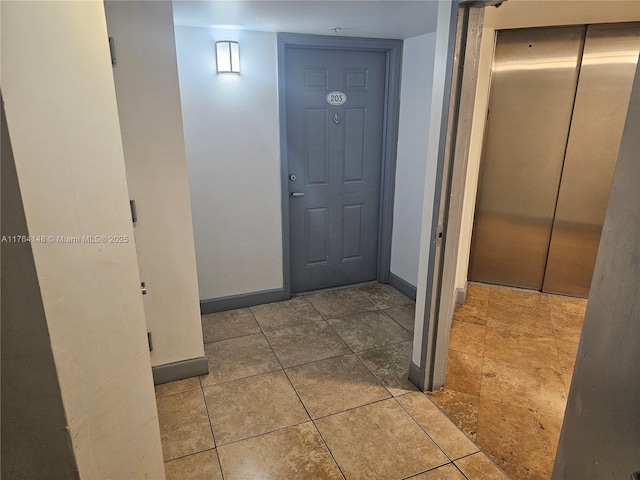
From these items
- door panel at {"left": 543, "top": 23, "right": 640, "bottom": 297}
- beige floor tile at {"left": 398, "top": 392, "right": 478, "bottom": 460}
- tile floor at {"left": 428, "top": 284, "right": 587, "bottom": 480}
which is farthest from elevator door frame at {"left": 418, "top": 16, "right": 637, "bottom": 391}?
door panel at {"left": 543, "top": 23, "right": 640, "bottom": 297}

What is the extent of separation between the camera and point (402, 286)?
3.78m

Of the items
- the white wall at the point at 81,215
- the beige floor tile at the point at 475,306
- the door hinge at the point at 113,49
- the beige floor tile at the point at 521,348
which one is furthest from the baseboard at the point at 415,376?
the door hinge at the point at 113,49

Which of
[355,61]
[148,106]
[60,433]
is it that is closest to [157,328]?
[148,106]

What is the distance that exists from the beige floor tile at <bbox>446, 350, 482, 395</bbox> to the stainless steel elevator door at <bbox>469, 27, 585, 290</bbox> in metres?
1.33

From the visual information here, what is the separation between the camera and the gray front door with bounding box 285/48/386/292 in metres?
3.31

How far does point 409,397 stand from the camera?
7.84 ft

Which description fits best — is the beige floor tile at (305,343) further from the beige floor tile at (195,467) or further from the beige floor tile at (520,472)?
the beige floor tile at (520,472)

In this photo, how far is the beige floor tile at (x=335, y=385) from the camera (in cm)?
234

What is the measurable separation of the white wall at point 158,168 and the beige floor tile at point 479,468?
1604 mm

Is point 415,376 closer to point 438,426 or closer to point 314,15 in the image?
point 438,426

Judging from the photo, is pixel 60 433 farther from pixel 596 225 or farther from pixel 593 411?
pixel 596 225

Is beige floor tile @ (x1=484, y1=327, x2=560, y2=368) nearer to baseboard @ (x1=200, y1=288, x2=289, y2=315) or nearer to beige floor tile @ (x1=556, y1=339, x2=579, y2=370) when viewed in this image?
beige floor tile @ (x1=556, y1=339, x2=579, y2=370)

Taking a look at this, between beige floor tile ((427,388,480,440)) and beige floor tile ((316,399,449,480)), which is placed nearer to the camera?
beige floor tile ((316,399,449,480))

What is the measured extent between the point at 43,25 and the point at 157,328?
2.00m
